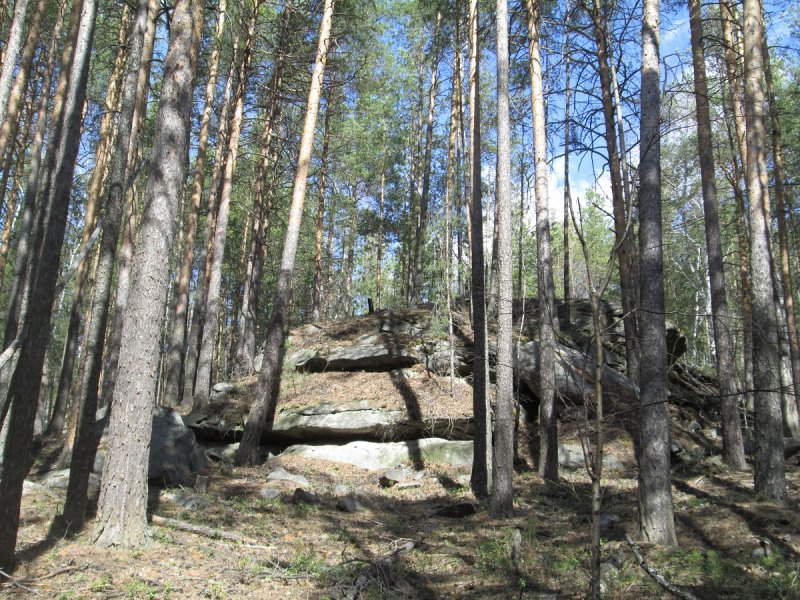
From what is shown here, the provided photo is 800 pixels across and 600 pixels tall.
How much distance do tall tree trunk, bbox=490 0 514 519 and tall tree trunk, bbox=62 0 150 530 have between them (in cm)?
528

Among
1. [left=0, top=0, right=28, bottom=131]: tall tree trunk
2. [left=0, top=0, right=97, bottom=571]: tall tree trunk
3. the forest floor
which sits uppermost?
[left=0, top=0, right=28, bottom=131]: tall tree trunk

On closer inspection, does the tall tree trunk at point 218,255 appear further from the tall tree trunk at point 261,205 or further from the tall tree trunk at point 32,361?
the tall tree trunk at point 32,361

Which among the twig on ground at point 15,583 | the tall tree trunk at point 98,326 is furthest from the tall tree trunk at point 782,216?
the twig on ground at point 15,583

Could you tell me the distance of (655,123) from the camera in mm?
7098

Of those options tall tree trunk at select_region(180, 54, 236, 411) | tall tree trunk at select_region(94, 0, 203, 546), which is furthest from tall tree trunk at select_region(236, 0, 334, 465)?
tall tree trunk at select_region(94, 0, 203, 546)

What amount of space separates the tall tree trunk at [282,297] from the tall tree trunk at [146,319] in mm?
5384

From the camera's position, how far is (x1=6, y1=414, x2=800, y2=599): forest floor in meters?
5.06

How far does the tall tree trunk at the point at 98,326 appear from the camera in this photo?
5.90 metres

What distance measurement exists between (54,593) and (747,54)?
36.1 ft

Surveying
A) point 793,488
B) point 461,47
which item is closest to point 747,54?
point 793,488

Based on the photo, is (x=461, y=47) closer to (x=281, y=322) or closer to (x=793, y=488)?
(x=281, y=322)

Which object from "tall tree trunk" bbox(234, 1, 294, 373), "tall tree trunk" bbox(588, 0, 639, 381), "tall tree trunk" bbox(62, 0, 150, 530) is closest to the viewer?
"tall tree trunk" bbox(62, 0, 150, 530)

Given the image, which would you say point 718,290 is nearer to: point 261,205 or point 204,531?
point 204,531

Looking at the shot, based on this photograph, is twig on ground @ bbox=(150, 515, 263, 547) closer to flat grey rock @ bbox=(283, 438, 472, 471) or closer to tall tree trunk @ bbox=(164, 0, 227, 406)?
flat grey rock @ bbox=(283, 438, 472, 471)
